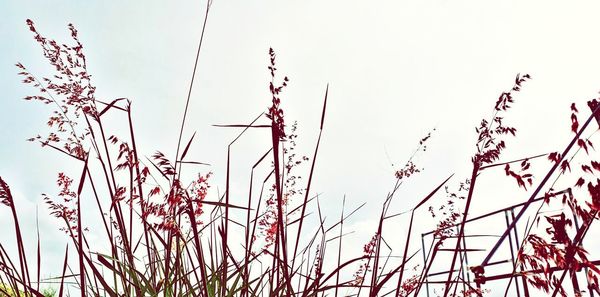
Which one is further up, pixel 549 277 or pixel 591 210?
pixel 591 210

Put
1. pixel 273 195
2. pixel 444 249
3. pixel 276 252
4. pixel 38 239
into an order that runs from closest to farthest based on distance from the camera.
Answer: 1. pixel 276 252
2. pixel 444 249
3. pixel 38 239
4. pixel 273 195

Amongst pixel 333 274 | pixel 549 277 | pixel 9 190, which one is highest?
pixel 9 190

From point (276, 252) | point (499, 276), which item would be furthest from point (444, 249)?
point (276, 252)

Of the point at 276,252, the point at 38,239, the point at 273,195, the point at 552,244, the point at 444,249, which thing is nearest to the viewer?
the point at 552,244

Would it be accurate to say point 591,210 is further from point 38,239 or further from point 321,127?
point 38,239

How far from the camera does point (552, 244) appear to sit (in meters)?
1.14

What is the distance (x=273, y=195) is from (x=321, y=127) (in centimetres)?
79

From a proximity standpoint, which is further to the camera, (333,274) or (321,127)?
(333,274)

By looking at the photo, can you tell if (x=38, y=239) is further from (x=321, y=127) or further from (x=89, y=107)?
(x=321, y=127)

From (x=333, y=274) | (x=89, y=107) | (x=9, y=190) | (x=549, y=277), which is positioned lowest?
(x=549, y=277)

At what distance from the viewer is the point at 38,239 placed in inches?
64.6

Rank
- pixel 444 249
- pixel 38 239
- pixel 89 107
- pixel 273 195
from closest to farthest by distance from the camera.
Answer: pixel 444 249 → pixel 89 107 → pixel 38 239 → pixel 273 195

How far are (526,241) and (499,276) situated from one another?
0.37 feet

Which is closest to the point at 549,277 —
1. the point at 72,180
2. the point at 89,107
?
the point at 89,107
